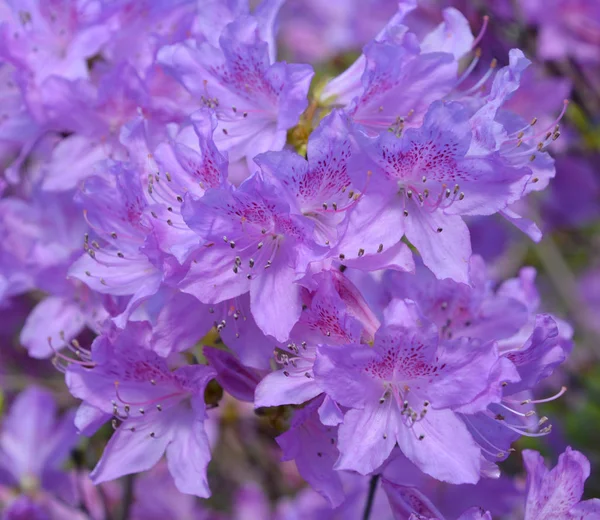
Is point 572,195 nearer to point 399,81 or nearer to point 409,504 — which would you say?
point 399,81

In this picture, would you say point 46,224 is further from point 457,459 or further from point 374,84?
point 457,459

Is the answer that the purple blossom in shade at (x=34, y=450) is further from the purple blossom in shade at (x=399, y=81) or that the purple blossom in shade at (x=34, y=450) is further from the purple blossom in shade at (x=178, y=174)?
the purple blossom in shade at (x=399, y=81)

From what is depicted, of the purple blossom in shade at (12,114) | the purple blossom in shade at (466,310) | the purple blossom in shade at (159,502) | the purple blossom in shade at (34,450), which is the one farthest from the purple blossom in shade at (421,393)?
the purple blossom in shade at (159,502)

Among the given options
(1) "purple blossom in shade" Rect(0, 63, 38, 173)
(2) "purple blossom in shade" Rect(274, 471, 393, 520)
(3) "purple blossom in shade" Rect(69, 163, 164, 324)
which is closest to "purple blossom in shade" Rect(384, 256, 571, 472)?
(3) "purple blossom in shade" Rect(69, 163, 164, 324)

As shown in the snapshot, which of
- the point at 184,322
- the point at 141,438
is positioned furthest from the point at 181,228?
the point at 141,438

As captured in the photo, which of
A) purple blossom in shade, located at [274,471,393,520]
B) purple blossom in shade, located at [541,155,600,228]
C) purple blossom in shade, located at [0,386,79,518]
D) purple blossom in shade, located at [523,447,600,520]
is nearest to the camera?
purple blossom in shade, located at [523,447,600,520]

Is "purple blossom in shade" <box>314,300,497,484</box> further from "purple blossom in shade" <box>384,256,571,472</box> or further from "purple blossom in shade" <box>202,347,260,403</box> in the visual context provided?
"purple blossom in shade" <box>202,347,260,403</box>
